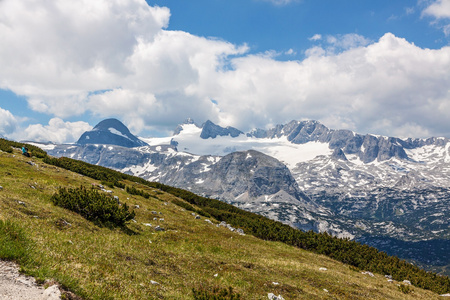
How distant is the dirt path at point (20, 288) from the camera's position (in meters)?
7.88

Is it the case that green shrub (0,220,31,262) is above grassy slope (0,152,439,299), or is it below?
above

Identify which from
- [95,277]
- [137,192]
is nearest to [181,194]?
[137,192]

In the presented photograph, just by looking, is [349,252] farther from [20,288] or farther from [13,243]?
[20,288]

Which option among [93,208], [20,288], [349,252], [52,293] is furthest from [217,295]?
[349,252]

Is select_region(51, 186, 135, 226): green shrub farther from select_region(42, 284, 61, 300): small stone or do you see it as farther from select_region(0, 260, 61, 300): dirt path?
select_region(42, 284, 61, 300): small stone

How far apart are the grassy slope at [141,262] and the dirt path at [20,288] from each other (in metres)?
0.41

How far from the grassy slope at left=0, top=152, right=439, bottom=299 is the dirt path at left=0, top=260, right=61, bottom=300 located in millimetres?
407

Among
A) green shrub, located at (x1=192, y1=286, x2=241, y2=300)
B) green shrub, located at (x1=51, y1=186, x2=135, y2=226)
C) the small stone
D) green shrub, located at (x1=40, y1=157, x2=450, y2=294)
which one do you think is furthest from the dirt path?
green shrub, located at (x1=40, y1=157, x2=450, y2=294)

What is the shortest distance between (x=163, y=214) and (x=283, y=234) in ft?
61.4

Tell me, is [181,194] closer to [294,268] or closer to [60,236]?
[294,268]

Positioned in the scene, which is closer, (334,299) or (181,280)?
(181,280)

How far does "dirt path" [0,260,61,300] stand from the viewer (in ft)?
25.8

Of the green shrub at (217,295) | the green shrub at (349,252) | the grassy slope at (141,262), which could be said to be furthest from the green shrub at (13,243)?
the green shrub at (349,252)

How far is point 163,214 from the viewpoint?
35375 millimetres
